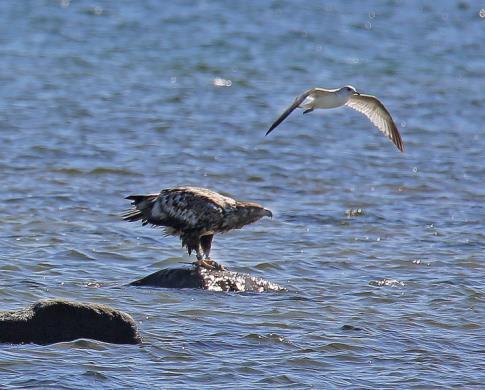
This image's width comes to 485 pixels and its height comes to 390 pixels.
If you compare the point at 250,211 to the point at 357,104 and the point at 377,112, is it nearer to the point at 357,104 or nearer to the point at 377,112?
the point at 357,104

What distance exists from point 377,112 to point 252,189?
1835 mm

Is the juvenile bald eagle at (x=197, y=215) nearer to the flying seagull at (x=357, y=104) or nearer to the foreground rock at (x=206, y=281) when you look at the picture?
the foreground rock at (x=206, y=281)

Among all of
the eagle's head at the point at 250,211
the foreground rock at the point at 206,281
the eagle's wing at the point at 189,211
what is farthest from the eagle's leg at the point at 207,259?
the eagle's head at the point at 250,211

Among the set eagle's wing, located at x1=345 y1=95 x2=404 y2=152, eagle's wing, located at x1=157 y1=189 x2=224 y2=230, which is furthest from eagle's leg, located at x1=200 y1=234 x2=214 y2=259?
eagle's wing, located at x1=345 y1=95 x2=404 y2=152

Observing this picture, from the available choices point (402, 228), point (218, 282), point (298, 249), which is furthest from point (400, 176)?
point (218, 282)

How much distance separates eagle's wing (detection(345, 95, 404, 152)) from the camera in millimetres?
13109

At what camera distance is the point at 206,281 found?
10039mm

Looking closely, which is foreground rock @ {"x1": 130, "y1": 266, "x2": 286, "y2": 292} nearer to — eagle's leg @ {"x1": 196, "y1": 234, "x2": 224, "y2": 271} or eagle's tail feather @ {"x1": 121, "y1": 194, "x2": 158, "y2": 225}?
eagle's leg @ {"x1": 196, "y1": 234, "x2": 224, "y2": 271}

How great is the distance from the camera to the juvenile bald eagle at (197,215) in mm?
10453

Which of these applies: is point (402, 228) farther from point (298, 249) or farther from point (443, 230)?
point (298, 249)

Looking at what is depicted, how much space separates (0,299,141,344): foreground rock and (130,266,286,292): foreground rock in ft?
5.60

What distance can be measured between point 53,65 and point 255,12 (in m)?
8.54

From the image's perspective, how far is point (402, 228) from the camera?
12.8 metres

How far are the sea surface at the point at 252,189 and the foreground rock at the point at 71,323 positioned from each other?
0.11 metres
